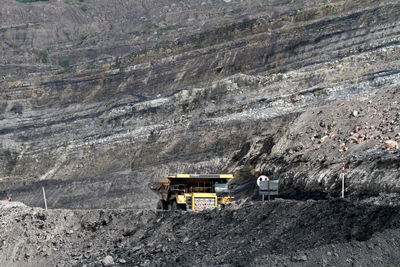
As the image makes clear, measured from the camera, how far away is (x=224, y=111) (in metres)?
29.8

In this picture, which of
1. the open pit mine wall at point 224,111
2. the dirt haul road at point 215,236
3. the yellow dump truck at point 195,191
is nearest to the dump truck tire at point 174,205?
the yellow dump truck at point 195,191

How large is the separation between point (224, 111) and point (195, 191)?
44.2ft

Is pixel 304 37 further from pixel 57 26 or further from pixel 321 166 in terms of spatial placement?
pixel 57 26

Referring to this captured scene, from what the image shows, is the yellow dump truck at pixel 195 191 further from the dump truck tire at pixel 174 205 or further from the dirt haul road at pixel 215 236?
the dirt haul road at pixel 215 236

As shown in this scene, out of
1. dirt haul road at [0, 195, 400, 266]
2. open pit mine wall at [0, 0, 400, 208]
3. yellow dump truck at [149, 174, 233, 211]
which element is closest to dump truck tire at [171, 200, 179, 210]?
yellow dump truck at [149, 174, 233, 211]

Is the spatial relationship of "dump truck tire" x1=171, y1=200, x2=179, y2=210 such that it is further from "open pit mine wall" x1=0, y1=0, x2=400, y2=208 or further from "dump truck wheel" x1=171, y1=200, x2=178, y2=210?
"open pit mine wall" x1=0, y1=0, x2=400, y2=208

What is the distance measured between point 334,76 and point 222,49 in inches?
410

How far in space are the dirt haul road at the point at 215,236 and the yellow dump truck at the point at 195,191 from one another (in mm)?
1767

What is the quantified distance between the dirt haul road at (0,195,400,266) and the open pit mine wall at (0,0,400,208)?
416 centimetres

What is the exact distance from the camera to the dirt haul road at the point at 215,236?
8.55 meters

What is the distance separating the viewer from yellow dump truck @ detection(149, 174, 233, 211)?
16.0 meters

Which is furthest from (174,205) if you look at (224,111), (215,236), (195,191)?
(224,111)

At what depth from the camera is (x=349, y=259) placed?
8.28 m

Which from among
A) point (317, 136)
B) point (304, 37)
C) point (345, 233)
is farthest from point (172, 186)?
point (304, 37)
